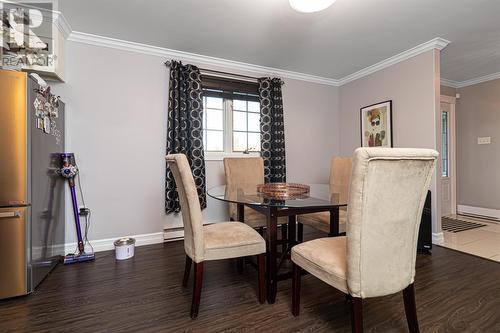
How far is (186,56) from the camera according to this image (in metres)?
3.05

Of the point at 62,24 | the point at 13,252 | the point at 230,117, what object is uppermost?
the point at 62,24

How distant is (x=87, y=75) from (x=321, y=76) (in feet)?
10.7

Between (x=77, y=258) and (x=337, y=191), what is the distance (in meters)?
2.60

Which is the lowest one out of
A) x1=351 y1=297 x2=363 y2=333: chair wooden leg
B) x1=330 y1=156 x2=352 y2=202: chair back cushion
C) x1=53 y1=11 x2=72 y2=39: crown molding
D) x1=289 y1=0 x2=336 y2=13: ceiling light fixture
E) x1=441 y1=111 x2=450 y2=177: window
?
x1=351 y1=297 x2=363 y2=333: chair wooden leg

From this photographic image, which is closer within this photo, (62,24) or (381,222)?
(381,222)

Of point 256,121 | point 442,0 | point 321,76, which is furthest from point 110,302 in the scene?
point 321,76

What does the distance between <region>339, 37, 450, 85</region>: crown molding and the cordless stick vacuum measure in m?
3.96

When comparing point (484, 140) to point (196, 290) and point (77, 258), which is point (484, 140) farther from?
point (77, 258)

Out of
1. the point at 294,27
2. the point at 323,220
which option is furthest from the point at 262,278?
the point at 294,27

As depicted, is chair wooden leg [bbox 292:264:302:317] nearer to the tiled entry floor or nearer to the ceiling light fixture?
the ceiling light fixture

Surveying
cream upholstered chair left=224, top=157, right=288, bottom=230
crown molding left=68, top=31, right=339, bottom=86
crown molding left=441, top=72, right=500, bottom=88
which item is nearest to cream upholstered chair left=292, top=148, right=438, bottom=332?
cream upholstered chair left=224, top=157, right=288, bottom=230

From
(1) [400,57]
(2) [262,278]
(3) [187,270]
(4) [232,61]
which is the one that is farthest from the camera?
(4) [232,61]

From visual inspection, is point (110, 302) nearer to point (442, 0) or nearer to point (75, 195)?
point (75, 195)

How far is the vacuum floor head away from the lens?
7.63ft
